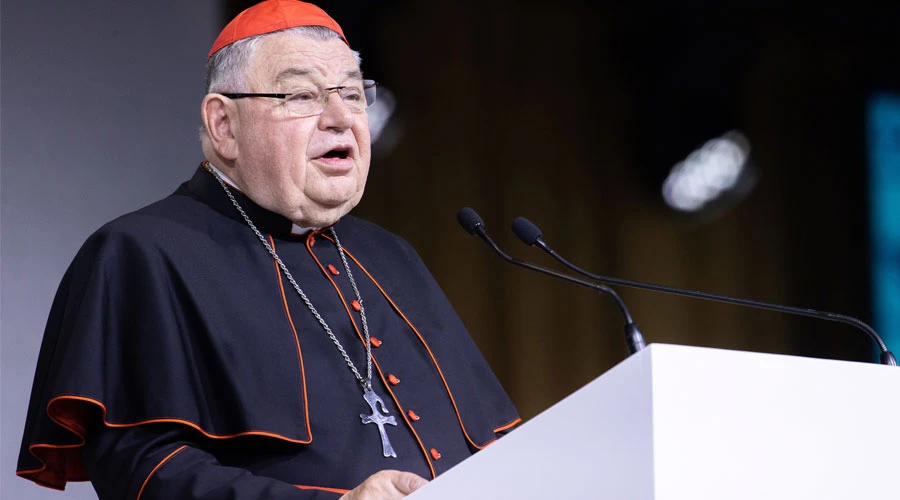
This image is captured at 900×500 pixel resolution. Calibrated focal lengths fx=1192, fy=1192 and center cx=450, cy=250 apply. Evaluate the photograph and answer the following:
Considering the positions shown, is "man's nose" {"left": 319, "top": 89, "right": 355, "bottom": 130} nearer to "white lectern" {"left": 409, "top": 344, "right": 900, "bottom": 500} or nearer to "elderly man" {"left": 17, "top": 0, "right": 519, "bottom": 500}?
"elderly man" {"left": 17, "top": 0, "right": 519, "bottom": 500}

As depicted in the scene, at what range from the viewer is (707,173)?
16.3ft

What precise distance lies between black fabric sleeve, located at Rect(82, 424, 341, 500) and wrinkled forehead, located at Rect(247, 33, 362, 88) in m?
0.80

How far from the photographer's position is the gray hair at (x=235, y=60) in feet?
8.30

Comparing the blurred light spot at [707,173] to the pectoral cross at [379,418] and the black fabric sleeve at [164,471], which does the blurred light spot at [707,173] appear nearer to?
the pectoral cross at [379,418]

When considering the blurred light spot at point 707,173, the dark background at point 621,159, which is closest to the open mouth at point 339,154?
the dark background at point 621,159

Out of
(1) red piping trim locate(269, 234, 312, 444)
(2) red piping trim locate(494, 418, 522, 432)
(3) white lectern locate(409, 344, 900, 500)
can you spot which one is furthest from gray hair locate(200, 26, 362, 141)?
(3) white lectern locate(409, 344, 900, 500)

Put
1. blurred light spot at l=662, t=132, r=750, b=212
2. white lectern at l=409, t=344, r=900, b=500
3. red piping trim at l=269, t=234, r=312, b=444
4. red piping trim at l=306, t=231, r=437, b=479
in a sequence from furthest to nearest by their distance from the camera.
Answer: blurred light spot at l=662, t=132, r=750, b=212, red piping trim at l=306, t=231, r=437, b=479, red piping trim at l=269, t=234, r=312, b=444, white lectern at l=409, t=344, r=900, b=500

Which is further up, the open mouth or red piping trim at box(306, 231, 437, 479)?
the open mouth

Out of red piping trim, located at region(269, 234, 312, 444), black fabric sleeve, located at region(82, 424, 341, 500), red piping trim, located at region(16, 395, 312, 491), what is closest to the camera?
black fabric sleeve, located at region(82, 424, 341, 500)

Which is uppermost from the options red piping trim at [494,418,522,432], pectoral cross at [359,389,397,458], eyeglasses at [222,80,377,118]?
eyeglasses at [222,80,377,118]

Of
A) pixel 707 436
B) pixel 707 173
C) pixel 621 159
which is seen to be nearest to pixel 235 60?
pixel 707 436

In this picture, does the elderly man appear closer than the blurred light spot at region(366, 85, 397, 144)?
Yes

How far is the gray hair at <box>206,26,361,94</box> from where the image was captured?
2529mm

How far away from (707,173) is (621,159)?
375mm
